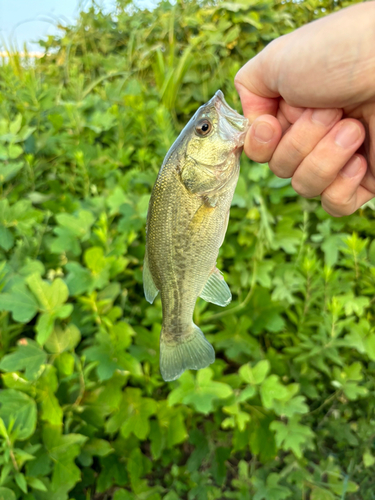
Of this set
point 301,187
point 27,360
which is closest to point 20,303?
point 27,360

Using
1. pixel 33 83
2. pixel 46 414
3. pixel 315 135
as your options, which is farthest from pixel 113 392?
pixel 33 83

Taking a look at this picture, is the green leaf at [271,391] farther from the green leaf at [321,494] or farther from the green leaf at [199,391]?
the green leaf at [321,494]

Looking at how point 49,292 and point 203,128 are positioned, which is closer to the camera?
point 203,128

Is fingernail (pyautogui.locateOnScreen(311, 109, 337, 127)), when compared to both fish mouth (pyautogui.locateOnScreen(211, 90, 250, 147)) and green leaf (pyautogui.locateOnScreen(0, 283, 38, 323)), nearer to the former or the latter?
fish mouth (pyautogui.locateOnScreen(211, 90, 250, 147))

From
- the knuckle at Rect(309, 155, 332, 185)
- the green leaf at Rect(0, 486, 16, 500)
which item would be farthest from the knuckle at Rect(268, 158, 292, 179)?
the green leaf at Rect(0, 486, 16, 500)

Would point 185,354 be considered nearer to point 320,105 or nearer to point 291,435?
point 291,435

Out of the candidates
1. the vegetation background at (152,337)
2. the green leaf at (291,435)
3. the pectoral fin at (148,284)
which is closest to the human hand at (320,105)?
the vegetation background at (152,337)
